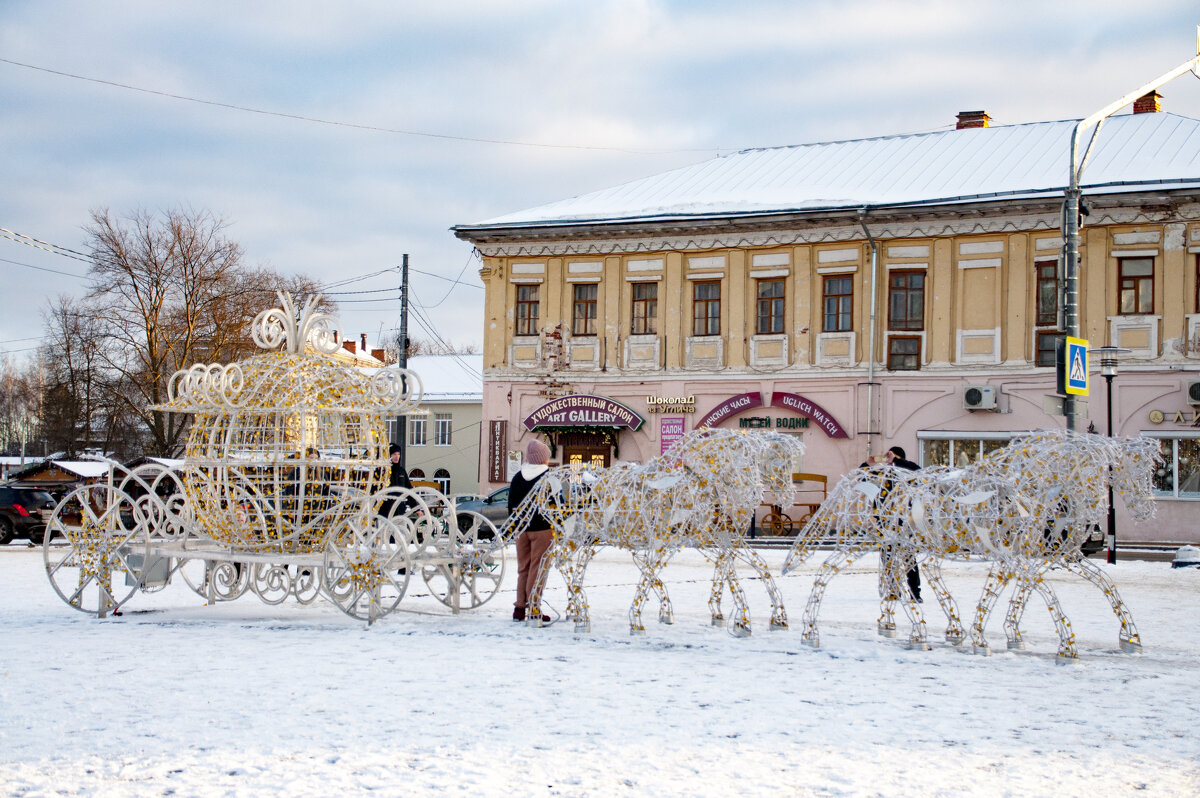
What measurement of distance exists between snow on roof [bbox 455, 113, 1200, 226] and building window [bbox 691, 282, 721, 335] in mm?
1823

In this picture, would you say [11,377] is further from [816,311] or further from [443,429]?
[816,311]

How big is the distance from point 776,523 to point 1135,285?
30.3 ft

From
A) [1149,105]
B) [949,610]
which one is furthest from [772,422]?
[949,610]

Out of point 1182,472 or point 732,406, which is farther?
point 732,406

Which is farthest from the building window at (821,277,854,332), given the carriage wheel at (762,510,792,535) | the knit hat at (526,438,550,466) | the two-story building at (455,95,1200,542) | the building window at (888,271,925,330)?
the knit hat at (526,438,550,466)

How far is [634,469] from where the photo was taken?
33.4 ft

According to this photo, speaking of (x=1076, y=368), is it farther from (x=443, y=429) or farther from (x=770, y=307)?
(x=443, y=429)

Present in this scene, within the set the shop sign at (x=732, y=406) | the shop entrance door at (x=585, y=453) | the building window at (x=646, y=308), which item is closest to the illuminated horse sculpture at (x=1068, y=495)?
the shop sign at (x=732, y=406)

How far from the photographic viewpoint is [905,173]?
94.1ft

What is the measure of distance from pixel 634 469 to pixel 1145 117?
23.7 meters

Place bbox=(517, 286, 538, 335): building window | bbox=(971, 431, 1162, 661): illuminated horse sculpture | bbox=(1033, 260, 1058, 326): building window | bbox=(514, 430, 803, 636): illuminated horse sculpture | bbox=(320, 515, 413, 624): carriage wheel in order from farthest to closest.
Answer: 1. bbox=(517, 286, 538, 335): building window
2. bbox=(1033, 260, 1058, 326): building window
3. bbox=(320, 515, 413, 624): carriage wheel
4. bbox=(514, 430, 803, 636): illuminated horse sculpture
5. bbox=(971, 431, 1162, 661): illuminated horse sculpture

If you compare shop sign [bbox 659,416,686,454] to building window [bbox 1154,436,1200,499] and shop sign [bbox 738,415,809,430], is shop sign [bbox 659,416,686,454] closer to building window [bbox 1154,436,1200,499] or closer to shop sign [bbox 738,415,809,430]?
shop sign [bbox 738,415,809,430]

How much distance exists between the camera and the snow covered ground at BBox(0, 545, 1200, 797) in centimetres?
541

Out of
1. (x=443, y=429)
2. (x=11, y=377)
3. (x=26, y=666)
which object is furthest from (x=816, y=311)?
(x=11, y=377)
